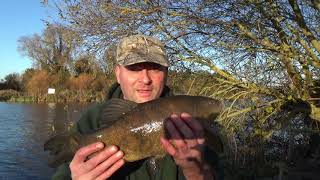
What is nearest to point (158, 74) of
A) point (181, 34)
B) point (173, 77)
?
point (181, 34)

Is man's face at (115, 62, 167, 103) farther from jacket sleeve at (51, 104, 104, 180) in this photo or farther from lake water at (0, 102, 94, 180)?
lake water at (0, 102, 94, 180)

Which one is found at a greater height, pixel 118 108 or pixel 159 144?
pixel 118 108

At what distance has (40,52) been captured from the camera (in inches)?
2611

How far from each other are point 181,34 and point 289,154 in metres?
3.80

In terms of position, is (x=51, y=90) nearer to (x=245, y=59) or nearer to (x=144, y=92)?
(x=245, y=59)

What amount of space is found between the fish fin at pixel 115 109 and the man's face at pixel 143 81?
0.32 meters

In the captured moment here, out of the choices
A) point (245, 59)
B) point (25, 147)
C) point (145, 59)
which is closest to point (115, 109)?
point (145, 59)

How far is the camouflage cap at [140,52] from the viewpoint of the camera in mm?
3121

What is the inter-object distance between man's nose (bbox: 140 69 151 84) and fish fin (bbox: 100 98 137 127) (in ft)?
1.03

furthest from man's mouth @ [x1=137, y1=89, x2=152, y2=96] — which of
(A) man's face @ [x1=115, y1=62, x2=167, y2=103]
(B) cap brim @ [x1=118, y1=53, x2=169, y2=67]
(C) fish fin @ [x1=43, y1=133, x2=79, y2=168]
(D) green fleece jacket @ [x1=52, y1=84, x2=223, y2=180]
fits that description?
(C) fish fin @ [x1=43, y1=133, x2=79, y2=168]

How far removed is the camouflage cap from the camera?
3.12 metres

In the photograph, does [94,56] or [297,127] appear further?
[94,56]

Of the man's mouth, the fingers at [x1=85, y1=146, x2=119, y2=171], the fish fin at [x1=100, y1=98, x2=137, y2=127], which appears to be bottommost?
the fingers at [x1=85, y1=146, x2=119, y2=171]

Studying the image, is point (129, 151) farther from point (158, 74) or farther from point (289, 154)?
point (289, 154)
